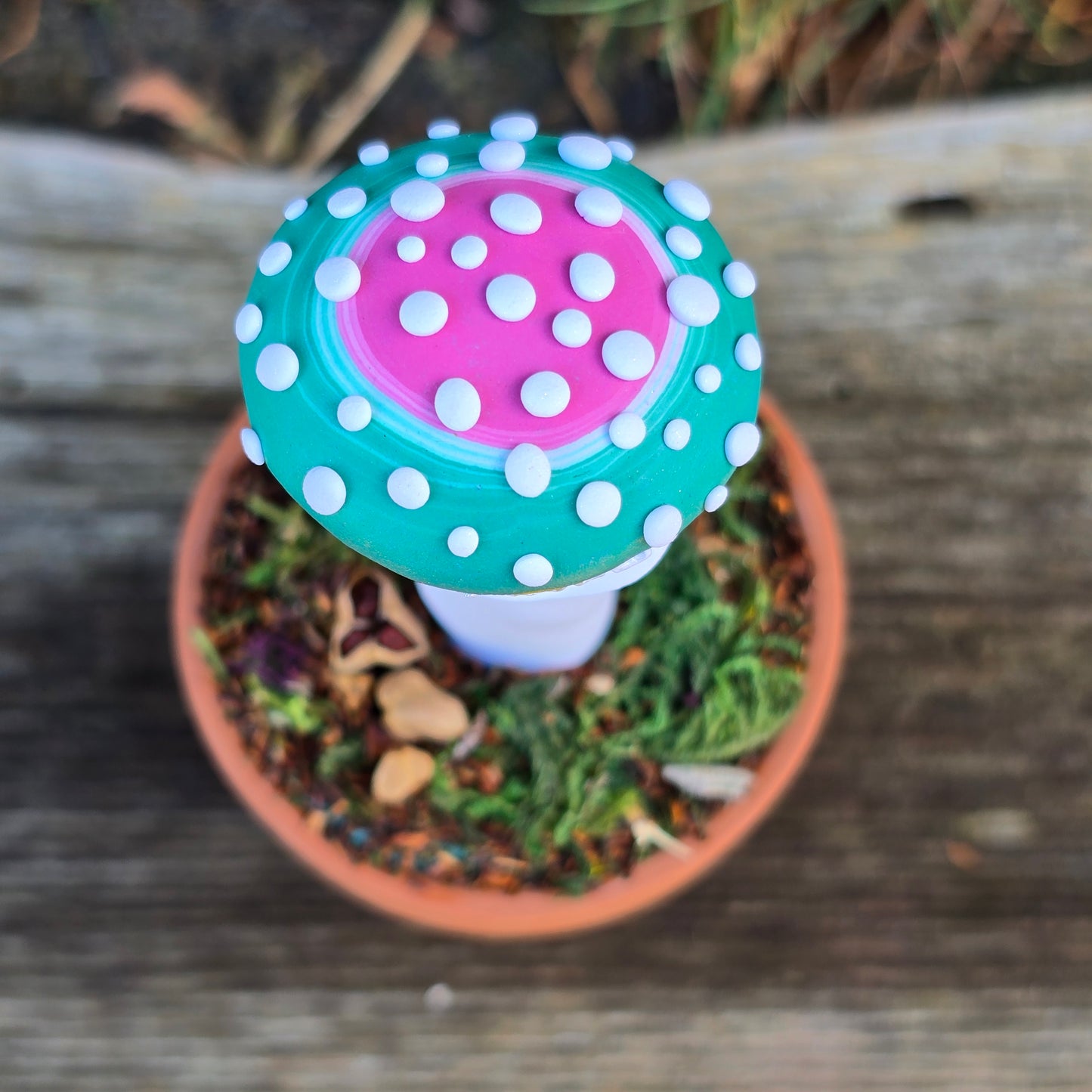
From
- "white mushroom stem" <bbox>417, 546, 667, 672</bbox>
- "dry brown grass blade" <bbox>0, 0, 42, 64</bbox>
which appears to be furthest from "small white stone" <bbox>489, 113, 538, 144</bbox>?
"dry brown grass blade" <bbox>0, 0, 42, 64</bbox>

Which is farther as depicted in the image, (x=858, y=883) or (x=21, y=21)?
(x=21, y=21)

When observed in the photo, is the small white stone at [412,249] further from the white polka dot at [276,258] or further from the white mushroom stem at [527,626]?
the white mushroom stem at [527,626]

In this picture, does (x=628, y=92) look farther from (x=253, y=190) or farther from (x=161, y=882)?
(x=161, y=882)

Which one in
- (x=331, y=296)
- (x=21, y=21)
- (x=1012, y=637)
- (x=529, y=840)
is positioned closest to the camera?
(x=331, y=296)

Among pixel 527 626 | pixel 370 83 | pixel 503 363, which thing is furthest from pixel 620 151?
pixel 370 83

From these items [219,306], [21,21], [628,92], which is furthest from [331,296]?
[21,21]

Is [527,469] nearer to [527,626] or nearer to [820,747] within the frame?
[527,626]
